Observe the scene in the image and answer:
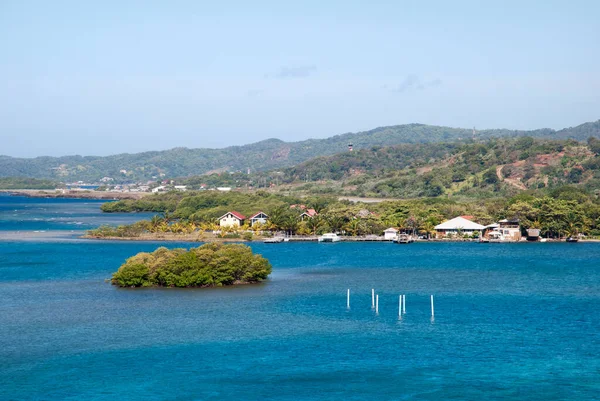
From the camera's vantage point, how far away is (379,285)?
191 feet

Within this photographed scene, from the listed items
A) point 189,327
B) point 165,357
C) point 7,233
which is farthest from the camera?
point 7,233

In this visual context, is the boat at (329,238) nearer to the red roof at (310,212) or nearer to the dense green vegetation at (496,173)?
the red roof at (310,212)

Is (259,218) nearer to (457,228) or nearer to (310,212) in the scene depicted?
(310,212)

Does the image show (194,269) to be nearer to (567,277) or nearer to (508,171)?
(567,277)

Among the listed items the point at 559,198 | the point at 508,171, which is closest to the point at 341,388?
the point at 559,198

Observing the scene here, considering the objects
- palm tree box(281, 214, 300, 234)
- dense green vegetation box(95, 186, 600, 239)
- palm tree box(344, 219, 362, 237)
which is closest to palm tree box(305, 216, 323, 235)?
dense green vegetation box(95, 186, 600, 239)

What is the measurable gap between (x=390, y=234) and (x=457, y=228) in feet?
24.4

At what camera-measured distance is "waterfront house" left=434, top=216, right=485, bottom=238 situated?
96.4 metres

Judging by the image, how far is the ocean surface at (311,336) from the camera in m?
32.9

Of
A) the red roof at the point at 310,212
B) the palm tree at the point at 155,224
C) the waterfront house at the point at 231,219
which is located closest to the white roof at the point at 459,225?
the red roof at the point at 310,212

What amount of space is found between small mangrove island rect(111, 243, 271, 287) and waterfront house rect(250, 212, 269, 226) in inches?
1859

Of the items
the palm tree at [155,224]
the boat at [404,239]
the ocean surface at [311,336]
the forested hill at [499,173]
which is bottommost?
the ocean surface at [311,336]

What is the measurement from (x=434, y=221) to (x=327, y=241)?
13328mm

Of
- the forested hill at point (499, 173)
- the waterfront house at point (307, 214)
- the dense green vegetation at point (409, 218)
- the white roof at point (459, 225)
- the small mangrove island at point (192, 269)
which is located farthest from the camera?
the forested hill at point (499, 173)
